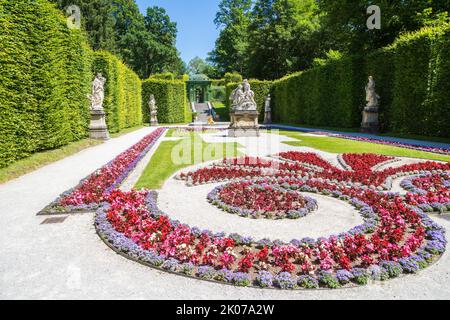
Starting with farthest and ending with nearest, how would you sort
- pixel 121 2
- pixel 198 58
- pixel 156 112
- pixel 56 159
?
pixel 198 58
pixel 121 2
pixel 156 112
pixel 56 159

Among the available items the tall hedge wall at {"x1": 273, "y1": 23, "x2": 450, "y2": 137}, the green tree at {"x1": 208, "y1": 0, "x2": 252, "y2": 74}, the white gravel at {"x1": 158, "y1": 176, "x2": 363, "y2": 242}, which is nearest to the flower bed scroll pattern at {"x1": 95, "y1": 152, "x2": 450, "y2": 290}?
the white gravel at {"x1": 158, "y1": 176, "x2": 363, "y2": 242}

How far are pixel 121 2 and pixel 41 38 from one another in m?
53.3

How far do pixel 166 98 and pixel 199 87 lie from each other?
23.6 meters

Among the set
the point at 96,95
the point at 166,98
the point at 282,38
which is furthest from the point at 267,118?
the point at 96,95

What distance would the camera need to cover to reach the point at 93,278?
3.35 metres

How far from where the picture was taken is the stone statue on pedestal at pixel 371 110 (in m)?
20.2

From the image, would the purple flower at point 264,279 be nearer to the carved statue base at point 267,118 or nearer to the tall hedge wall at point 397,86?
the tall hedge wall at point 397,86

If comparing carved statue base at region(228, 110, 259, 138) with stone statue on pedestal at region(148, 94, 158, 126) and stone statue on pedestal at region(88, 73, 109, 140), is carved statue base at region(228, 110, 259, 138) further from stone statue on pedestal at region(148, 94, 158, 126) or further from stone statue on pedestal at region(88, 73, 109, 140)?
stone statue on pedestal at region(148, 94, 158, 126)

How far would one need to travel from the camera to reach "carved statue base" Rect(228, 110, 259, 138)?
68.1ft

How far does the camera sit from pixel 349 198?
6234 mm

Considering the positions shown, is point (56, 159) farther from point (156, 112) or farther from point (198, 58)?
point (198, 58)

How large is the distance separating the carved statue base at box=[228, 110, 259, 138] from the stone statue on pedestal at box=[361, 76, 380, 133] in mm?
7364

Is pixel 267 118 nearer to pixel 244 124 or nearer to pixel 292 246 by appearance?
pixel 244 124
